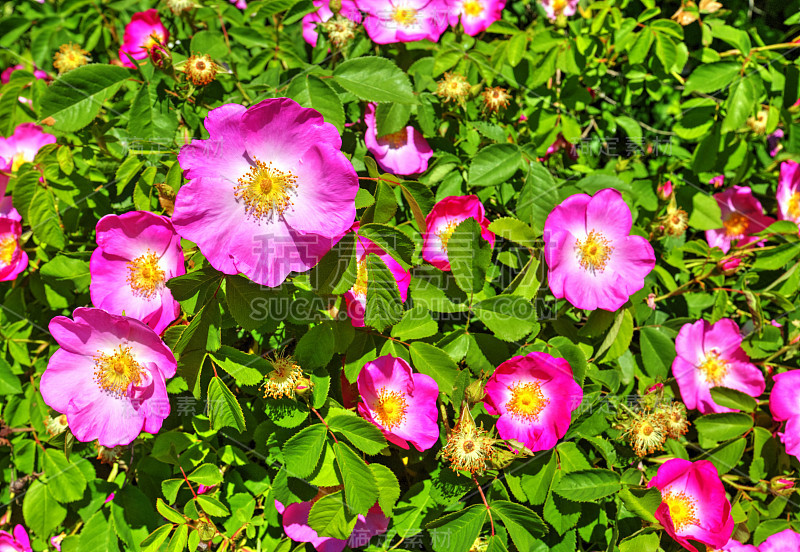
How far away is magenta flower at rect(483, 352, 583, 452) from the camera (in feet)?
5.46

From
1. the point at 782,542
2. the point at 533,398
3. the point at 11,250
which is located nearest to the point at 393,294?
the point at 533,398

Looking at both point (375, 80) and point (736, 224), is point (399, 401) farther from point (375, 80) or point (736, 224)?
point (736, 224)

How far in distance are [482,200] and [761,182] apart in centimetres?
154

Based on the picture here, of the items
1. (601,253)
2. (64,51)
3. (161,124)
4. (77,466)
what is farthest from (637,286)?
(64,51)

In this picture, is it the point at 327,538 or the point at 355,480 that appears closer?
the point at 355,480

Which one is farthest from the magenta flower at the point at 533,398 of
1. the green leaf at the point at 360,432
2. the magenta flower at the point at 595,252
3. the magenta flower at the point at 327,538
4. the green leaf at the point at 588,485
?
the magenta flower at the point at 327,538

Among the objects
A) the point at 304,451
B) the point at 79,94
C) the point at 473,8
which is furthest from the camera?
the point at 473,8

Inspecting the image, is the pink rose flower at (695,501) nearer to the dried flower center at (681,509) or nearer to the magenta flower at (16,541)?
the dried flower center at (681,509)

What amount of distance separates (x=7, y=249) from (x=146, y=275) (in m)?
0.82

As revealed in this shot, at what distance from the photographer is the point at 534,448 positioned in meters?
1.66

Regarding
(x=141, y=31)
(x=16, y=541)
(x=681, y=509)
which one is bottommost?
(x=16, y=541)

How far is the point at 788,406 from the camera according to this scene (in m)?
1.96

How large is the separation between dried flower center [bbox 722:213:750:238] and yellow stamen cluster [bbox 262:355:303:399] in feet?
6.76

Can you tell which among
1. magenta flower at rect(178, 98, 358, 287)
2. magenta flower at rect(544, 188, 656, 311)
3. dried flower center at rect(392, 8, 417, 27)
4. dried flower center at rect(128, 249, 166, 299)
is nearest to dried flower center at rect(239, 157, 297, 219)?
magenta flower at rect(178, 98, 358, 287)
